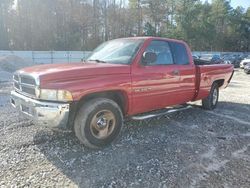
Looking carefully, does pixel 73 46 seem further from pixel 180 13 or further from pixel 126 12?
pixel 180 13

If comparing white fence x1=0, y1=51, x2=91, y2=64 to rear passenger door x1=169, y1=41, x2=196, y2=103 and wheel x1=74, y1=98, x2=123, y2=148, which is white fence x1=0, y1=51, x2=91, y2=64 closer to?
rear passenger door x1=169, y1=41, x2=196, y2=103

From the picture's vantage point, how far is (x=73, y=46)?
137ft

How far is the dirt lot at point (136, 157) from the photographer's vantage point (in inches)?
155

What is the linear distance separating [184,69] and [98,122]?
260 centimetres

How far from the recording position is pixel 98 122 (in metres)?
4.84

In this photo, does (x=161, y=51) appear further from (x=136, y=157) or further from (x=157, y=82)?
(x=136, y=157)

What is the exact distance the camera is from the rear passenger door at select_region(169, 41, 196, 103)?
6.46 m

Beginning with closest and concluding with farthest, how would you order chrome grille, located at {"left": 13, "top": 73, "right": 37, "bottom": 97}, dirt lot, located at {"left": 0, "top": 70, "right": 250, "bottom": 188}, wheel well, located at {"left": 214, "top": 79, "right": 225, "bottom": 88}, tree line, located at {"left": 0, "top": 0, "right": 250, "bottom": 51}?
1. dirt lot, located at {"left": 0, "top": 70, "right": 250, "bottom": 188}
2. chrome grille, located at {"left": 13, "top": 73, "right": 37, "bottom": 97}
3. wheel well, located at {"left": 214, "top": 79, "right": 225, "bottom": 88}
4. tree line, located at {"left": 0, "top": 0, "right": 250, "bottom": 51}

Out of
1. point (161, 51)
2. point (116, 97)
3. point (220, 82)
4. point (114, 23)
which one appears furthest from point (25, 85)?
point (114, 23)

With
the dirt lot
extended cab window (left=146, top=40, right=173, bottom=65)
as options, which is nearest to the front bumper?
the dirt lot

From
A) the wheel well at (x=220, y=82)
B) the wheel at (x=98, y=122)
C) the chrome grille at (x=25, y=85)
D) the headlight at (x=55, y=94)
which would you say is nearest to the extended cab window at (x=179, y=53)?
the wheel well at (x=220, y=82)

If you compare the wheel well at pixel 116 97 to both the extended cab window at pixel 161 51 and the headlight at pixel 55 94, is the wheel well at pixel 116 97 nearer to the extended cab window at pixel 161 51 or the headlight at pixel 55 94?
the headlight at pixel 55 94

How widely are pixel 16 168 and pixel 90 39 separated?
42238mm

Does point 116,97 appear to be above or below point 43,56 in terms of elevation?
above
